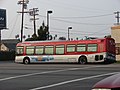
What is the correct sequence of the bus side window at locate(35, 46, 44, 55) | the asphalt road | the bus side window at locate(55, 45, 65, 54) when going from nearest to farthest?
the asphalt road, the bus side window at locate(55, 45, 65, 54), the bus side window at locate(35, 46, 44, 55)

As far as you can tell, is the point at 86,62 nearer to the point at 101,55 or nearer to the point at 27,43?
the point at 101,55

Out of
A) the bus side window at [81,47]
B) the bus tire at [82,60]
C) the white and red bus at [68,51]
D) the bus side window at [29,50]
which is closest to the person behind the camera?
the white and red bus at [68,51]

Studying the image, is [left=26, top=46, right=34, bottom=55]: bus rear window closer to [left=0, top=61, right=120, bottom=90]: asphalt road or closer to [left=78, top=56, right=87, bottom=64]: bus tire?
[left=78, top=56, right=87, bottom=64]: bus tire

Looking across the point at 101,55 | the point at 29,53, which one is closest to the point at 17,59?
the point at 29,53

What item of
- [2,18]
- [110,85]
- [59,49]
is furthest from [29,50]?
[2,18]

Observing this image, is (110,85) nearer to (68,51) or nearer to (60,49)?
(68,51)

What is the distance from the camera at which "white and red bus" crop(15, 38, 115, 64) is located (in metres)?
39.1

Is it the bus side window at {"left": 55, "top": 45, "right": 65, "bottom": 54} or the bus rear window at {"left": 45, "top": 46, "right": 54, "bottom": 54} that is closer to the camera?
the bus side window at {"left": 55, "top": 45, "right": 65, "bottom": 54}

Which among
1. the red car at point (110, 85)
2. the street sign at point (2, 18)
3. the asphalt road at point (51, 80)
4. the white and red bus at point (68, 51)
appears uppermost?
the street sign at point (2, 18)

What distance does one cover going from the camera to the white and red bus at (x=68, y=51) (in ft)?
128

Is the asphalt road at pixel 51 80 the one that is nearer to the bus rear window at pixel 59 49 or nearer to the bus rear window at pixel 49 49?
the bus rear window at pixel 59 49

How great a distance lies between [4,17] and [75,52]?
4792 cm

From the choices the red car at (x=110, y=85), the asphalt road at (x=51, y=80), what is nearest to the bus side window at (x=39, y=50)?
the asphalt road at (x=51, y=80)

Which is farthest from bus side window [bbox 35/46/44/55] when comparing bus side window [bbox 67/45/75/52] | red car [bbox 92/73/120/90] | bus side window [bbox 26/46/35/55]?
red car [bbox 92/73/120/90]
